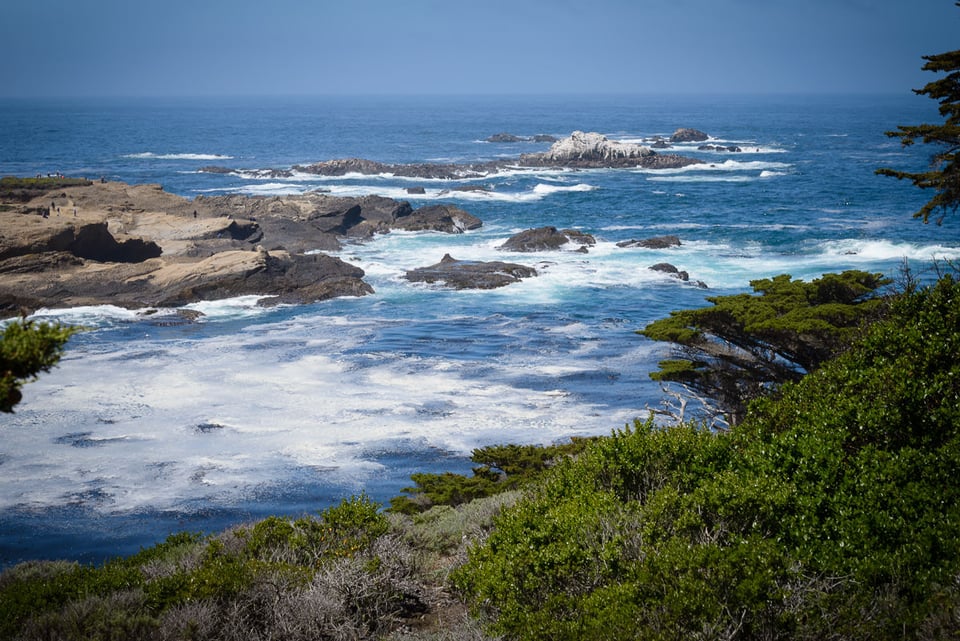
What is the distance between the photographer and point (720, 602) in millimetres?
6285

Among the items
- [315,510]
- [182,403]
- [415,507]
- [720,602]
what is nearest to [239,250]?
[182,403]

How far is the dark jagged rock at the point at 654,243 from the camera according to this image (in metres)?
46.4

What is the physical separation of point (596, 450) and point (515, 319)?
22933 mm

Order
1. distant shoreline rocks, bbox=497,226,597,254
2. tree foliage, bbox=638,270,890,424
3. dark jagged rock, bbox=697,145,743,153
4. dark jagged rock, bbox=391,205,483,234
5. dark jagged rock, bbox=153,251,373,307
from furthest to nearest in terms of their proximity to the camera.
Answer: dark jagged rock, bbox=697,145,743,153 → dark jagged rock, bbox=391,205,483,234 → distant shoreline rocks, bbox=497,226,597,254 → dark jagged rock, bbox=153,251,373,307 → tree foliage, bbox=638,270,890,424

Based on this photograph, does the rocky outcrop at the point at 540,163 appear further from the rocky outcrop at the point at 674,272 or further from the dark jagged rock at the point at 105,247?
the dark jagged rock at the point at 105,247

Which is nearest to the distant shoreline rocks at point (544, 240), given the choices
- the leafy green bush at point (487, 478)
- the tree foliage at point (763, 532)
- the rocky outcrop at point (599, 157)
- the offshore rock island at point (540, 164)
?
the leafy green bush at point (487, 478)

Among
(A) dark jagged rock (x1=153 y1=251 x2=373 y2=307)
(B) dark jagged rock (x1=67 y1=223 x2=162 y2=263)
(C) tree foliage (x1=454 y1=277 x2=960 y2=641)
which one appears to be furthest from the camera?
(B) dark jagged rock (x1=67 y1=223 x2=162 y2=263)

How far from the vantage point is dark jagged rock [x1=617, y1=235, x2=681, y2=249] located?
46.4 meters

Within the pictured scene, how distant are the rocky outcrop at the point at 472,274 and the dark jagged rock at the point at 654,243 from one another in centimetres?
936

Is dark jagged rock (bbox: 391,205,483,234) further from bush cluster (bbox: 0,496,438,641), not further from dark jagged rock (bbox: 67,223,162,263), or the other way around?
bush cluster (bbox: 0,496,438,641)

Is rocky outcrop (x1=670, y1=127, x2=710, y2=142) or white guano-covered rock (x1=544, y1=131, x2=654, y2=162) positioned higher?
rocky outcrop (x1=670, y1=127, x2=710, y2=142)

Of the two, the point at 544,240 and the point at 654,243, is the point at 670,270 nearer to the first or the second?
the point at 654,243

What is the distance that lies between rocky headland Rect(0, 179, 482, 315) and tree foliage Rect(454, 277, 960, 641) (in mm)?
27674

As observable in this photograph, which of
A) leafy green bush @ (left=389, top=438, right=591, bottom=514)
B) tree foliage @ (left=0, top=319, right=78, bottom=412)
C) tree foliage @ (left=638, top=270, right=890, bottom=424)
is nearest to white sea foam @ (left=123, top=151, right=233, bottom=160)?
tree foliage @ (left=638, top=270, right=890, bottom=424)
